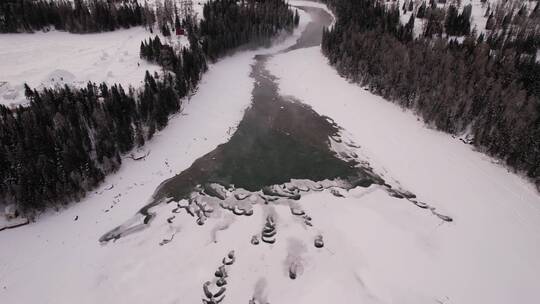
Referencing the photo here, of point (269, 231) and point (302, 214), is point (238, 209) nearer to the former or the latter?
point (269, 231)

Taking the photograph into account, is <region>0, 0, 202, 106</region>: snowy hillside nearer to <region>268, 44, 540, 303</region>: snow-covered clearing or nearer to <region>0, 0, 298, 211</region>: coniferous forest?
<region>0, 0, 298, 211</region>: coniferous forest

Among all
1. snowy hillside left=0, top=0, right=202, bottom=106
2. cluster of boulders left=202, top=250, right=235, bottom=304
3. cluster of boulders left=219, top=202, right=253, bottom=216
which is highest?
snowy hillside left=0, top=0, right=202, bottom=106

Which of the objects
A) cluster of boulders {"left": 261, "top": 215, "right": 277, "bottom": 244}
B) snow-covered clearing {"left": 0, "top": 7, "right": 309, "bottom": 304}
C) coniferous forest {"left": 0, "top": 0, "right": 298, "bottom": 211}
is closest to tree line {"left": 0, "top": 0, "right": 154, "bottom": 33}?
coniferous forest {"left": 0, "top": 0, "right": 298, "bottom": 211}

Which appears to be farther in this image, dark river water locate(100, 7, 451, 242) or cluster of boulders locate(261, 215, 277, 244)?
dark river water locate(100, 7, 451, 242)

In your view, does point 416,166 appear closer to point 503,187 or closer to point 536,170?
point 503,187

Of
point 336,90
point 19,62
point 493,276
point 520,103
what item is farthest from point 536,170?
point 19,62

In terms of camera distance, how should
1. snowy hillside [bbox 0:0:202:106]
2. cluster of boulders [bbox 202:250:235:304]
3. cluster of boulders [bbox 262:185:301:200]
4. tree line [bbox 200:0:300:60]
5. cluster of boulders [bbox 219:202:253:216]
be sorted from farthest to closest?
tree line [bbox 200:0:300:60] → snowy hillside [bbox 0:0:202:106] → cluster of boulders [bbox 262:185:301:200] → cluster of boulders [bbox 219:202:253:216] → cluster of boulders [bbox 202:250:235:304]
